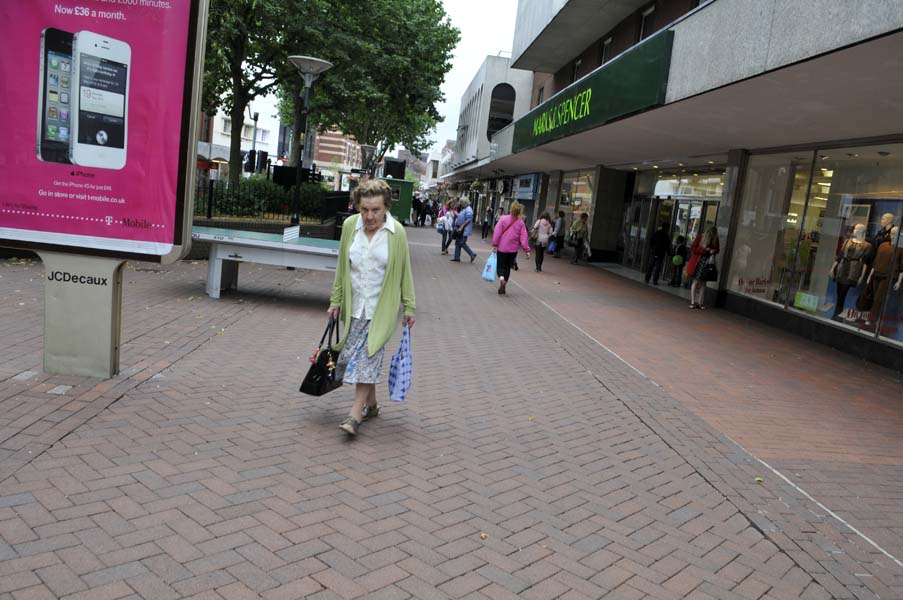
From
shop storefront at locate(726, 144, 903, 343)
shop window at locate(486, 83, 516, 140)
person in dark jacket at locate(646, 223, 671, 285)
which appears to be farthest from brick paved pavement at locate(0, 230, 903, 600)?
shop window at locate(486, 83, 516, 140)

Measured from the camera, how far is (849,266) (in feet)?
34.6

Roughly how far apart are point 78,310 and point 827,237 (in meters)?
10.9

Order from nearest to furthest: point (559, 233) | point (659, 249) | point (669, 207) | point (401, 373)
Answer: point (401, 373)
point (659, 249)
point (669, 207)
point (559, 233)

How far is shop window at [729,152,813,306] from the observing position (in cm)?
1224

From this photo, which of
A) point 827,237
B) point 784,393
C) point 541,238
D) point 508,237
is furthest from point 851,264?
point 541,238

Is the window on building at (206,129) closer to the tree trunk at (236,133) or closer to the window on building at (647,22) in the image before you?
the tree trunk at (236,133)

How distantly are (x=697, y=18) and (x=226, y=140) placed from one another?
64698mm

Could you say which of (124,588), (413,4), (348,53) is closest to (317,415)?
(124,588)

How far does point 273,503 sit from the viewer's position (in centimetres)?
357

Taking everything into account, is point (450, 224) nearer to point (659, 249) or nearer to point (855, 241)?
point (659, 249)

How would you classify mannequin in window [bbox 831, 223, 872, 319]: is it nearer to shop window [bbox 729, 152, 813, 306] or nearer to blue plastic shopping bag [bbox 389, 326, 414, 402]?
shop window [bbox 729, 152, 813, 306]

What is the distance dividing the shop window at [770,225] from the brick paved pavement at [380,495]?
7304 mm

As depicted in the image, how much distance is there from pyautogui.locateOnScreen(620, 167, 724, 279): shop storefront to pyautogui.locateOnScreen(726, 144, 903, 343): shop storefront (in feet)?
5.57

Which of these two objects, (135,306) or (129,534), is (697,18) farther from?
(129,534)
